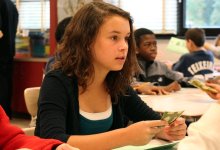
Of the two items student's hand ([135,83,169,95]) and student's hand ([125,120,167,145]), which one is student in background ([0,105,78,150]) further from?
student's hand ([135,83,169,95])

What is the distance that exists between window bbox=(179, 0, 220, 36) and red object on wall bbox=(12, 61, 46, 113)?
2.09 m

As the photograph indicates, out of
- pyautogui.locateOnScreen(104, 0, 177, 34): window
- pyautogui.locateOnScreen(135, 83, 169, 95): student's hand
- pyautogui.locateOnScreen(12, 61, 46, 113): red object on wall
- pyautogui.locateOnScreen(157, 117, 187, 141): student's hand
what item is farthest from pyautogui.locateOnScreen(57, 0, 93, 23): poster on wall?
pyautogui.locateOnScreen(157, 117, 187, 141): student's hand

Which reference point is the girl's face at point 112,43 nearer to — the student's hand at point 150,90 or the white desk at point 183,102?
the white desk at point 183,102

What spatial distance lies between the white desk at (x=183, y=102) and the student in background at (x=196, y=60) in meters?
1.03

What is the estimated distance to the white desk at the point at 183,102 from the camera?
212 cm

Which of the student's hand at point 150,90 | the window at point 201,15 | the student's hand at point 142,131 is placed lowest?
the student's hand at point 150,90

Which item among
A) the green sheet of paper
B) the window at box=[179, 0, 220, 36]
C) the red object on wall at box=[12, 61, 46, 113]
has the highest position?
the window at box=[179, 0, 220, 36]

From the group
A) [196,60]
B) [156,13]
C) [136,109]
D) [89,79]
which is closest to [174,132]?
[136,109]

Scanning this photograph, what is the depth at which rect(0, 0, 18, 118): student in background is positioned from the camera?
15.1ft

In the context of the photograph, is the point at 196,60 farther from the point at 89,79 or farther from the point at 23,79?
the point at 89,79

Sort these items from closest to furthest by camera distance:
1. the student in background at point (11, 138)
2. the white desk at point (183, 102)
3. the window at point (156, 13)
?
the student in background at point (11, 138), the white desk at point (183, 102), the window at point (156, 13)

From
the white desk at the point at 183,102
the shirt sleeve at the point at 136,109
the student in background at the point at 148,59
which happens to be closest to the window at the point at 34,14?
the student in background at the point at 148,59

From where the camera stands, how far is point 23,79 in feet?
17.4

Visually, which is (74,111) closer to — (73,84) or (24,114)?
(73,84)
